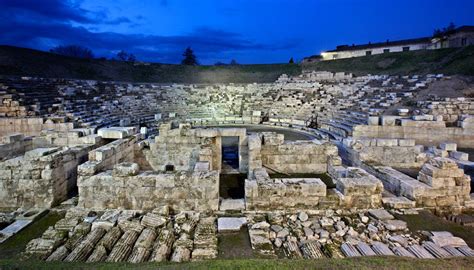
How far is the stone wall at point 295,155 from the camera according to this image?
9516 mm

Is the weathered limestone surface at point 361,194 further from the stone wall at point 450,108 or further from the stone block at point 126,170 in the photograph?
the stone wall at point 450,108

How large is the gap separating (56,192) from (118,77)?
1231 inches

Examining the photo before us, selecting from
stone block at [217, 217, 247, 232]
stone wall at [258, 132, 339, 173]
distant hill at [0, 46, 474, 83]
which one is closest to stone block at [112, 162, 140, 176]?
stone block at [217, 217, 247, 232]

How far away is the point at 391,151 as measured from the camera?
10.8 meters

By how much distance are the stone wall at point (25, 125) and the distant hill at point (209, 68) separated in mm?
13951

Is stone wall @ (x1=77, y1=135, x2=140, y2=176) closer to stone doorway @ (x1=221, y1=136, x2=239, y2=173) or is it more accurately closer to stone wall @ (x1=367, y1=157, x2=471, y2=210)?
stone doorway @ (x1=221, y1=136, x2=239, y2=173)

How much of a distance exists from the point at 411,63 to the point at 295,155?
88.2ft

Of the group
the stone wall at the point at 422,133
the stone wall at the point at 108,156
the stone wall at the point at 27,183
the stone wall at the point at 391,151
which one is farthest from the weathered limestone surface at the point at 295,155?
the stone wall at the point at 27,183

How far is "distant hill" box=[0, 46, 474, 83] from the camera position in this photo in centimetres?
2594

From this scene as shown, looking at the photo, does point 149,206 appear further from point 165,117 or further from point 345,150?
point 165,117

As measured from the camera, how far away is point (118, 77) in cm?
3525

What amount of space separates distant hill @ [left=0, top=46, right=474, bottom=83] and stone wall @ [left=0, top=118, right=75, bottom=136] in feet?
45.8

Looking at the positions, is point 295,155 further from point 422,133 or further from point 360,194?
point 422,133

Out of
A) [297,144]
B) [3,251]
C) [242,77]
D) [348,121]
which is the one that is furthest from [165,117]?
[242,77]
